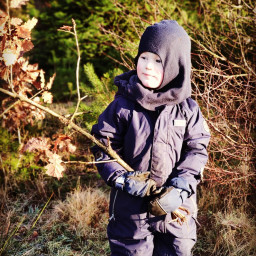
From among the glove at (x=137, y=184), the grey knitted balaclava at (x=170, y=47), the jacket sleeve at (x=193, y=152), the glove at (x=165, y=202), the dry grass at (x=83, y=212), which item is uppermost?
the grey knitted balaclava at (x=170, y=47)

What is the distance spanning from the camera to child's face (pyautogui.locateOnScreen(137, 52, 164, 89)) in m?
1.56

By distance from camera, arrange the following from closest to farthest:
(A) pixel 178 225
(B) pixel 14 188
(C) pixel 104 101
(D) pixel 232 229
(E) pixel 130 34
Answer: (A) pixel 178 225 < (D) pixel 232 229 < (C) pixel 104 101 < (B) pixel 14 188 < (E) pixel 130 34

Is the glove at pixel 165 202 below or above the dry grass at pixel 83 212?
above

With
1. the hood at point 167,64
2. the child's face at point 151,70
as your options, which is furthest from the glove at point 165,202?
the child's face at point 151,70

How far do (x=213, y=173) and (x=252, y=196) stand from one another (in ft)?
1.71

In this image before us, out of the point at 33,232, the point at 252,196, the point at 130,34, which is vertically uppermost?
the point at 130,34

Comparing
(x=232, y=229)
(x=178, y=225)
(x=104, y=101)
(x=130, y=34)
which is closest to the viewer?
(x=178, y=225)

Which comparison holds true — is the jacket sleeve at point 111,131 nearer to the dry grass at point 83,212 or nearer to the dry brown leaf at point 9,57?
the dry brown leaf at point 9,57

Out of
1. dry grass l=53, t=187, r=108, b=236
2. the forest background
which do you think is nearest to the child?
the forest background

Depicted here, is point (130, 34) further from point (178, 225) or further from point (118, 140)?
point (178, 225)

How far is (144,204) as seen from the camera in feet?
5.24

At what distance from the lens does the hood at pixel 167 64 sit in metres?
1.53

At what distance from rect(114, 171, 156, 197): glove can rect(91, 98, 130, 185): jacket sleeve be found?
82 mm

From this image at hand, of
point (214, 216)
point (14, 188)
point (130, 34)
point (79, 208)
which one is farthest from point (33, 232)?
point (130, 34)
